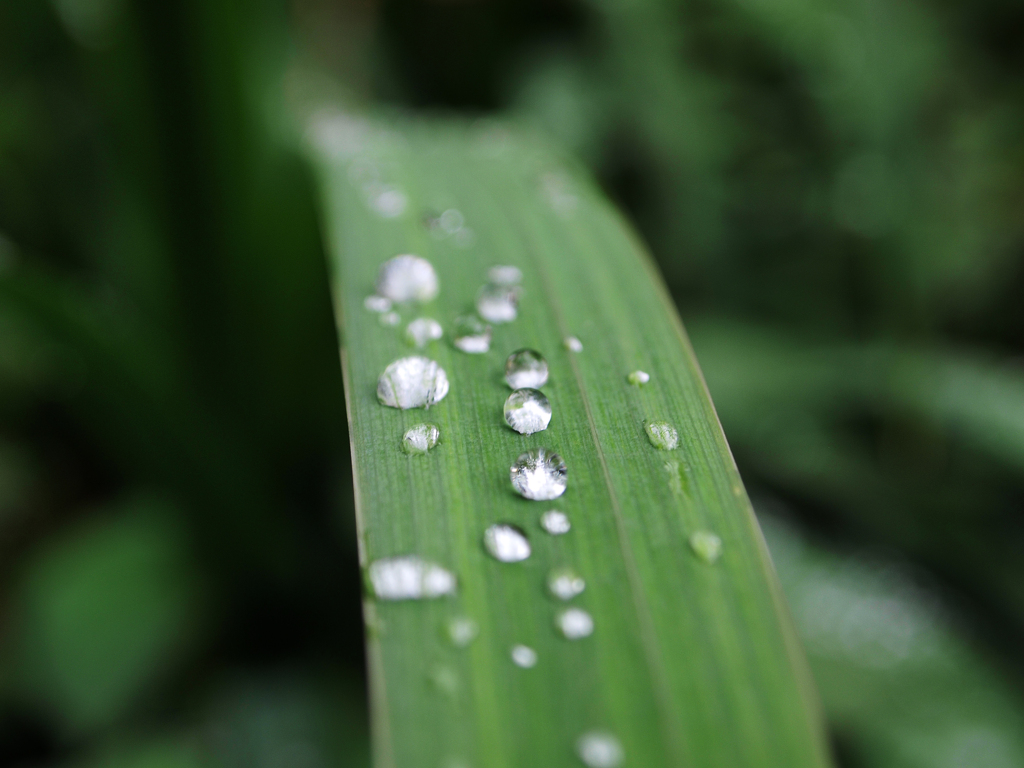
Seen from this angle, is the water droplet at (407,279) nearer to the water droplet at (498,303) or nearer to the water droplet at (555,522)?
the water droplet at (498,303)

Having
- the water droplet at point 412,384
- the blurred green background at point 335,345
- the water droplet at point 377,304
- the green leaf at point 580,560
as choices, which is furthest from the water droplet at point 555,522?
the blurred green background at point 335,345

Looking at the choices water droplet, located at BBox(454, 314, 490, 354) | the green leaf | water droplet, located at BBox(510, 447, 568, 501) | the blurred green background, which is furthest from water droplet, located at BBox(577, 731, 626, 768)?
the blurred green background

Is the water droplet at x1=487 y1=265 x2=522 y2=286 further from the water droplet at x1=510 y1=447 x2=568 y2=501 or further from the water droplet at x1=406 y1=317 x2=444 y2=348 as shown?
the water droplet at x1=510 y1=447 x2=568 y2=501

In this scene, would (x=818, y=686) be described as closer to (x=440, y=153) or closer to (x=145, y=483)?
(x=440, y=153)

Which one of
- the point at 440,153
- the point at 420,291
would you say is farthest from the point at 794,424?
the point at 420,291

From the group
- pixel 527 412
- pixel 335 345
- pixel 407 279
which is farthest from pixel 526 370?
pixel 335 345

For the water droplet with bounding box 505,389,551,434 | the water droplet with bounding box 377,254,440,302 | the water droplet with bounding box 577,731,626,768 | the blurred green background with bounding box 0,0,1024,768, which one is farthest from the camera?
the blurred green background with bounding box 0,0,1024,768
